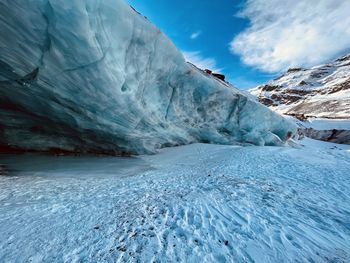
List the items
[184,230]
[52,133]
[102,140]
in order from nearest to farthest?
[184,230] → [52,133] → [102,140]

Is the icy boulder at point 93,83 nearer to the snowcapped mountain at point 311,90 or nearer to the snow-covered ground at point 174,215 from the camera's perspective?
the snow-covered ground at point 174,215

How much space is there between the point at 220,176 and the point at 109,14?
6.83m

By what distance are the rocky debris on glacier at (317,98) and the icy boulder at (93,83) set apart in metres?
31.5

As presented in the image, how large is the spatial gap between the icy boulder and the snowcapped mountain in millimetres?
61657

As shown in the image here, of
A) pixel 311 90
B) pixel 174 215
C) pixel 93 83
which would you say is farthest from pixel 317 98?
pixel 174 215

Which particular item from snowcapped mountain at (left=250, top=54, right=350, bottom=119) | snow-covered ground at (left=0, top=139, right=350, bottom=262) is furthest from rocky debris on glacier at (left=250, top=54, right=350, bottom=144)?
snow-covered ground at (left=0, top=139, right=350, bottom=262)

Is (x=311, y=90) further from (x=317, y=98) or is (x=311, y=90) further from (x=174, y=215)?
(x=174, y=215)

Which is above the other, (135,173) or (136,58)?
(136,58)

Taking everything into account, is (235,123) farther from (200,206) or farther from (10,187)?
(10,187)

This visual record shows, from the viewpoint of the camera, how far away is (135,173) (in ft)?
25.4

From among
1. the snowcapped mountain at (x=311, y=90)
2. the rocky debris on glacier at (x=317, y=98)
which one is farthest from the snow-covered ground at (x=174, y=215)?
the snowcapped mountain at (x=311, y=90)

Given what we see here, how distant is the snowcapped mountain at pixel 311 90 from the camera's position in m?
67.4

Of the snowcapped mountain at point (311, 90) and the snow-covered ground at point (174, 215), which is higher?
the snowcapped mountain at point (311, 90)

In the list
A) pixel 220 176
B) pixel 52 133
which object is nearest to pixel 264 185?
pixel 220 176
